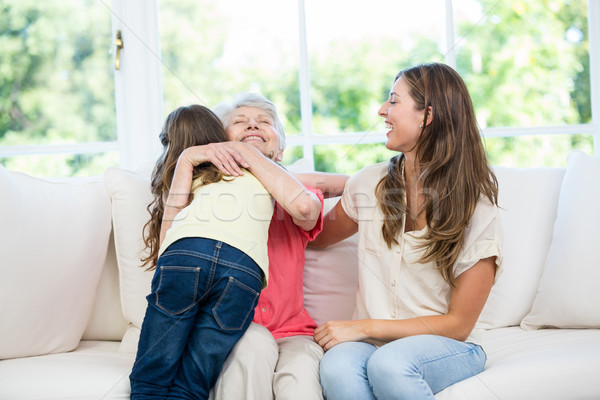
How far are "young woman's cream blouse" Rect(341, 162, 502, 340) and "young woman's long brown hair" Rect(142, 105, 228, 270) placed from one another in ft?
1.76

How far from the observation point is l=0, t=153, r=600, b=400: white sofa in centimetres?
127

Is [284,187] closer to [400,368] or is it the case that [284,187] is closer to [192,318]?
[192,318]

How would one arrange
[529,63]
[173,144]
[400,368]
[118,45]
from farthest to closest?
[529,63], [118,45], [173,144], [400,368]

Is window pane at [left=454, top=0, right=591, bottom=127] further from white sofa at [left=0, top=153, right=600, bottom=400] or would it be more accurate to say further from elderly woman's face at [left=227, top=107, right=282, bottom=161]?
elderly woman's face at [left=227, top=107, right=282, bottom=161]

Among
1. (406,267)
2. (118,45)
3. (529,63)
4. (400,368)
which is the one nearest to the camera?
(400,368)

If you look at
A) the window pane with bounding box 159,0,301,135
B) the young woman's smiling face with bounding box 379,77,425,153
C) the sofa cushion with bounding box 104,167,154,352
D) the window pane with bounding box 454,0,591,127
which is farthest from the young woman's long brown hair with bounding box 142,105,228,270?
the window pane with bounding box 454,0,591,127

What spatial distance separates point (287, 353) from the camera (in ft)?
4.52

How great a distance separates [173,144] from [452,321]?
943 mm

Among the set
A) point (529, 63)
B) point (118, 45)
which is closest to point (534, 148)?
point (529, 63)

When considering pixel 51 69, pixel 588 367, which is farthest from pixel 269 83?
pixel 588 367

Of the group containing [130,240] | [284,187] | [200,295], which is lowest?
[200,295]

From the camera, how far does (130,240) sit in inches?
64.7

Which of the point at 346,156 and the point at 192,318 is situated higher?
the point at 346,156

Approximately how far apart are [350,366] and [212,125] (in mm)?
823
